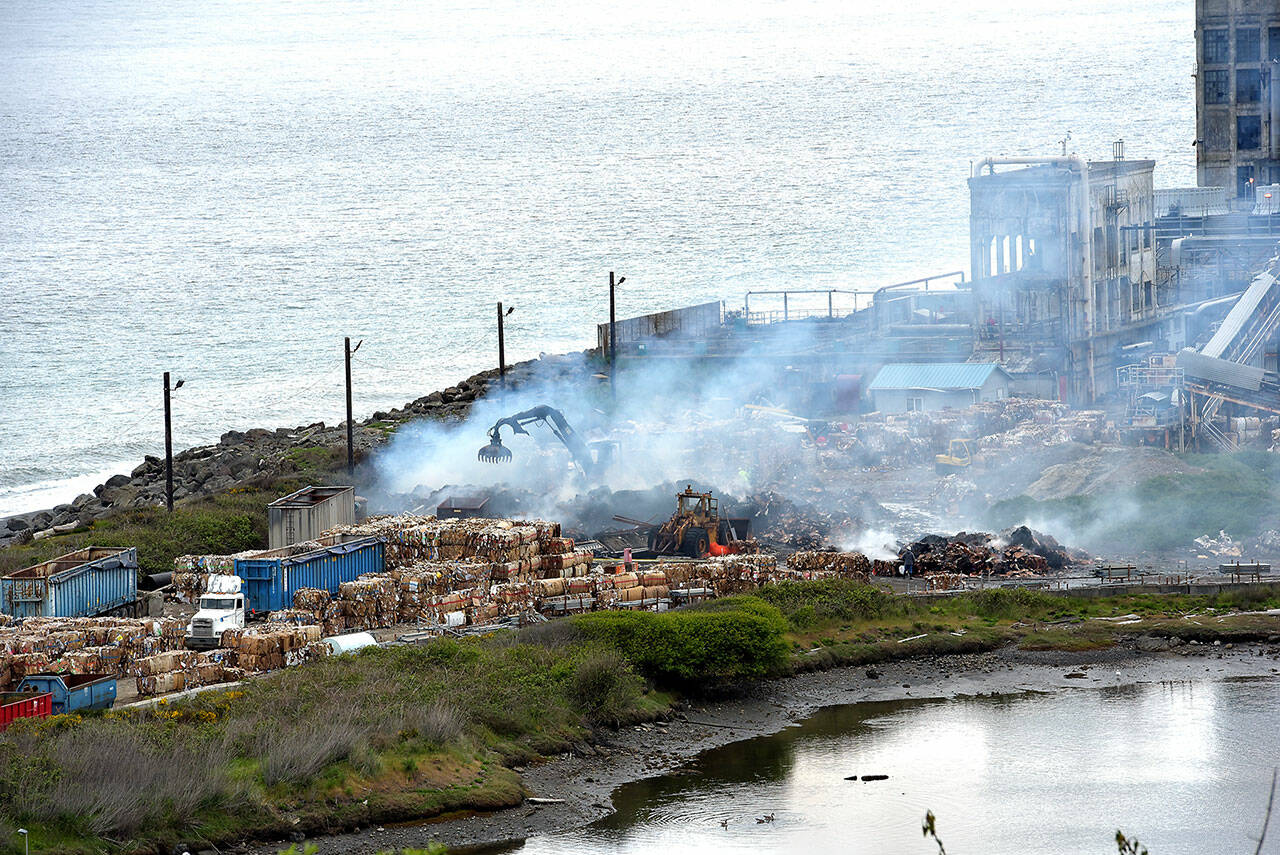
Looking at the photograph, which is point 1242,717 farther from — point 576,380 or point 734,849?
point 576,380

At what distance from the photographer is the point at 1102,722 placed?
2830cm

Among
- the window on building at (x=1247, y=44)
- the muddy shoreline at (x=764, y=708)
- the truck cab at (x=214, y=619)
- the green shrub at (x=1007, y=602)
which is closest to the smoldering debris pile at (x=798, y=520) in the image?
the green shrub at (x=1007, y=602)

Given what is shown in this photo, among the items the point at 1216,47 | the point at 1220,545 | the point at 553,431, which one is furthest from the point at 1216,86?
the point at 553,431

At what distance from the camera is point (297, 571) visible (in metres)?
32.1

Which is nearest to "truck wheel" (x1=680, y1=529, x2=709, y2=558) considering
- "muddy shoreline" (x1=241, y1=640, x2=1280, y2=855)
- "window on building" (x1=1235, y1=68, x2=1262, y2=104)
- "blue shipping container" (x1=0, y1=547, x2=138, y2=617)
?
"muddy shoreline" (x1=241, y1=640, x2=1280, y2=855)

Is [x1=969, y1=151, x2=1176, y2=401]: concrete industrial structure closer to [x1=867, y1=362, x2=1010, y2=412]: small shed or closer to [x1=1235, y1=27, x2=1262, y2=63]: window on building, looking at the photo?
[x1=867, y1=362, x2=1010, y2=412]: small shed

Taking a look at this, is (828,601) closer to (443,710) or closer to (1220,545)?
(443,710)

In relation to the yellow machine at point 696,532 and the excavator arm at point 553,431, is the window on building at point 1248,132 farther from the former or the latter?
the yellow machine at point 696,532

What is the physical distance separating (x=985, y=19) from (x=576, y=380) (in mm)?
158993

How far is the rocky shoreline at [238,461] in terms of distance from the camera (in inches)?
1873

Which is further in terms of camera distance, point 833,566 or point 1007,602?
point 833,566

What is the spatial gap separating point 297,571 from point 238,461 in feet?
63.7

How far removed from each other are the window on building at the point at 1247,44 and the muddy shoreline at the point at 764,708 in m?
39.5

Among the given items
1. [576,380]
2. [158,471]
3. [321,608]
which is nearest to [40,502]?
[158,471]
